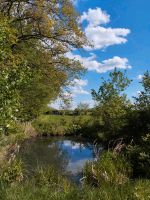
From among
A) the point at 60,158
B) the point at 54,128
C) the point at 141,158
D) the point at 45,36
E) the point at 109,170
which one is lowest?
the point at 60,158

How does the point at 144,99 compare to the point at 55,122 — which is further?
the point at 55,122


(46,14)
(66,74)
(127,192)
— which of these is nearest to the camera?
(127,192)

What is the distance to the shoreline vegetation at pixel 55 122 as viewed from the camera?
13014 mm

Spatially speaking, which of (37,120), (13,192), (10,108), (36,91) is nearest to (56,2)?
(36,91)

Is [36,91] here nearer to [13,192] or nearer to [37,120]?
[37,120]

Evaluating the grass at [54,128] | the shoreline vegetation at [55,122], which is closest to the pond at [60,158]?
the shoreline vegetation at [55,122]

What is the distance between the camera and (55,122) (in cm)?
6388

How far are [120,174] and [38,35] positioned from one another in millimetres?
18569

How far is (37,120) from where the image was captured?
2469 inches

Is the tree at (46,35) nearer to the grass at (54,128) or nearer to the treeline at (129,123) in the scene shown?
the treeline at (129,123)

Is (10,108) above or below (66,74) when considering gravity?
below

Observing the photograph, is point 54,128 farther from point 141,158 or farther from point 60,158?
point 141,158

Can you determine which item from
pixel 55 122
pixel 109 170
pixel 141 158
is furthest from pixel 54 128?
pixel 109 170

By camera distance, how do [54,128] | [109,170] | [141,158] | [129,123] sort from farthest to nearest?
[54,128] → [129,123] → [141,158] → [109,170]
